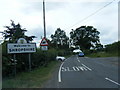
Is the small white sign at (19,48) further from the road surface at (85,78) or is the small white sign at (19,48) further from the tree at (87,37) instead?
the tree at (87,37)

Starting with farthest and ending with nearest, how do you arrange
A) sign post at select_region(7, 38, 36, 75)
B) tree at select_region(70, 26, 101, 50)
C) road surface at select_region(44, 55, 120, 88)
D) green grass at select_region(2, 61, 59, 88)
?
tree at select_region(70, 26, 101, 50) → sign post at select_region(7, 38, 36, 75) → road surface at select_region(44, 55, 120, 88) → green grass at select_region(2, 61, 59, 88)

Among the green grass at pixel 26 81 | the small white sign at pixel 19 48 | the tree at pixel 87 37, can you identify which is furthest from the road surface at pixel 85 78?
the tree at pixel 87 37

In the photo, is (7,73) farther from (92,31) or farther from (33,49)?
(92,31)

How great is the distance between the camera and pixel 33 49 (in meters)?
16.5

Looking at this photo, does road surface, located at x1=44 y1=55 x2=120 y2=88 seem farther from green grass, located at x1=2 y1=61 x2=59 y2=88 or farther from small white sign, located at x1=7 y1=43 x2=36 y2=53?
small white sign, located at x1=7 y1=43 x2=36 y2=53

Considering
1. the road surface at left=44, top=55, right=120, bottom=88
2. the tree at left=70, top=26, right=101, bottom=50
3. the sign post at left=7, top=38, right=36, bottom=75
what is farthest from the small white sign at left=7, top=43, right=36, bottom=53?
the tree at left=70, top=26, right=101, bottom=50

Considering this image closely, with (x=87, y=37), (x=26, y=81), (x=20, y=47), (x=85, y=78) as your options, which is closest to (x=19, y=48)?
(x=20, y=47)

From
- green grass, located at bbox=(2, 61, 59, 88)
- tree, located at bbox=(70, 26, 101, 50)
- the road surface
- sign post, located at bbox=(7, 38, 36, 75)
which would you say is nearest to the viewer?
green grass, located at bbox=(2, 61, 59, 88)

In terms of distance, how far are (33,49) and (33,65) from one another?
424 cm

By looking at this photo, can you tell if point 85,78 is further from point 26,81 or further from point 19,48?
point 19,48

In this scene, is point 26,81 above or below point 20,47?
below

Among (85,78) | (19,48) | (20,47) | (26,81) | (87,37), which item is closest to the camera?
(26,81)

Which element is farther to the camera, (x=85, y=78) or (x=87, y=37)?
(x=87, y=37)

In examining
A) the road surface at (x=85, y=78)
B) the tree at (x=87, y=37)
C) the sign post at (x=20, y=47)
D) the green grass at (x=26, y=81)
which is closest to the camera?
the green grass at (x=26, y=81)
